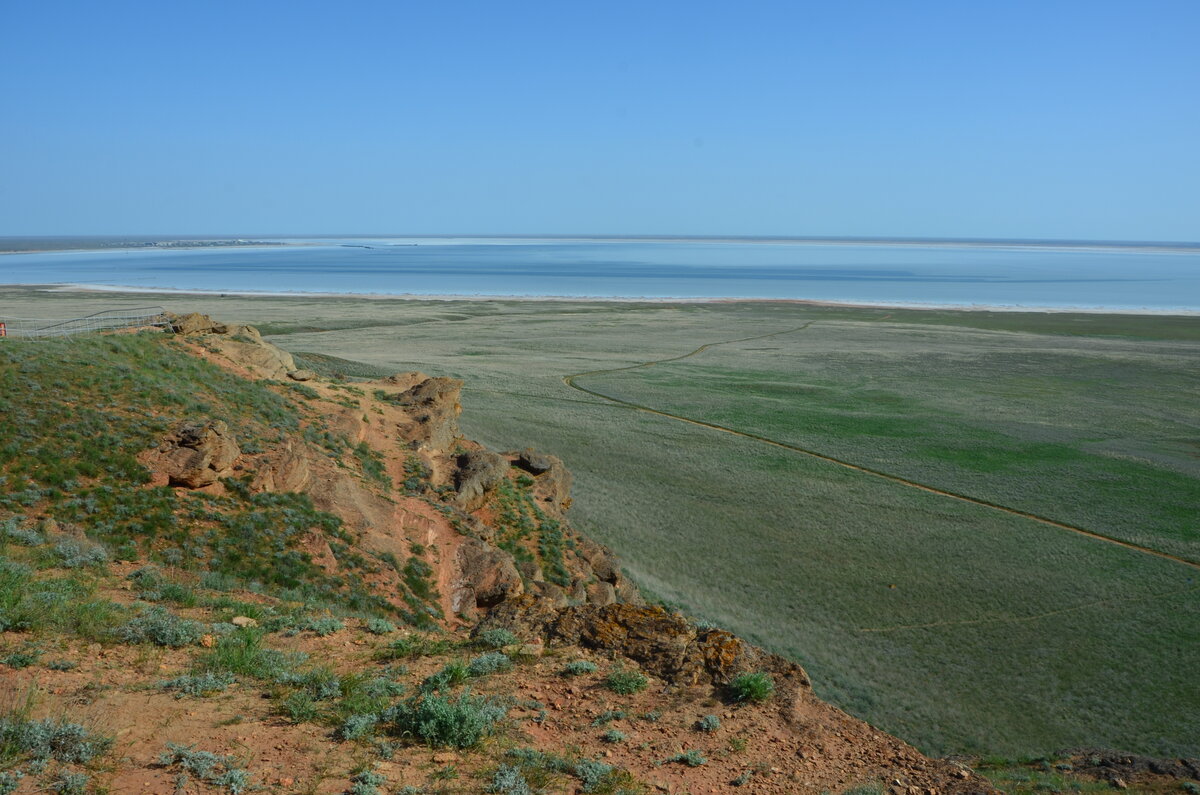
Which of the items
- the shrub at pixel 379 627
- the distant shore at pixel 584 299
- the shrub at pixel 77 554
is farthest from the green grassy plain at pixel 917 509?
the distant shore at pixel 584 299

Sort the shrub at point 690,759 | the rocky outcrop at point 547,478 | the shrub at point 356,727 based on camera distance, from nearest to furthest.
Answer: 1. the shrub at point 356,727
2. the shrub at point 690,759
3. the rocky outcrop at point 547,478

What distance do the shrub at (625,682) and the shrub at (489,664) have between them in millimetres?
1260

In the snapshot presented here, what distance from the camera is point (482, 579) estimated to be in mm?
18078

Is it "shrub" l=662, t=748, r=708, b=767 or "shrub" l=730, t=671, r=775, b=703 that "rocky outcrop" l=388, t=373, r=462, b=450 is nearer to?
"shrub" l=730, t=671, r=775, b=703

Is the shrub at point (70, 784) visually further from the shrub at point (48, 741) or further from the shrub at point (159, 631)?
the shrub at point (159, 631)

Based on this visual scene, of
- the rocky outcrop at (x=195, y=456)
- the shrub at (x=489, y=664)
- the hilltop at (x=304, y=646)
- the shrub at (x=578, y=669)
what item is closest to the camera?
the hilltop at (x=304, y=646)

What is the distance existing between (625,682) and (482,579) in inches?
359

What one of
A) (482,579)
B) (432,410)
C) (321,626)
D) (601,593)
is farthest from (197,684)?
(432,410)

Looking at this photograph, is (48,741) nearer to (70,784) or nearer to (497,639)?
(70,784)

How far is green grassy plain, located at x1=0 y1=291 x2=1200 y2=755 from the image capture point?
18.3m

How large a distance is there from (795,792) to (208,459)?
1347 cm

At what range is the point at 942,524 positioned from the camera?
27.7 metres

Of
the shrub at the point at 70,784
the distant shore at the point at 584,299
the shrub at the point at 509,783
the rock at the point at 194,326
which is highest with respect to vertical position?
the distant shore at the point at 584,299

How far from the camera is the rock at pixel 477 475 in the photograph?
2177 cm
